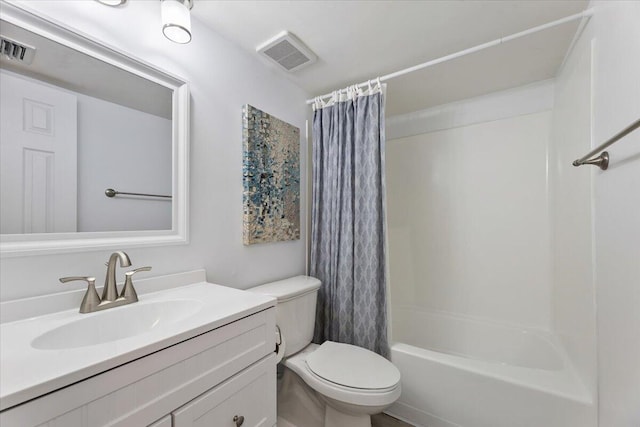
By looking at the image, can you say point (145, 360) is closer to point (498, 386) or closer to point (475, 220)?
point (498, 386)

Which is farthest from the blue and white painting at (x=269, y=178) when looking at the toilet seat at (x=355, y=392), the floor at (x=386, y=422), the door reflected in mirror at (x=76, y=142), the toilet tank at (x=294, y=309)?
the floor at (x=386, y=422)

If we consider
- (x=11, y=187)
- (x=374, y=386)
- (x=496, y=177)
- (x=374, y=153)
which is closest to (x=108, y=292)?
(x=11, y=187)

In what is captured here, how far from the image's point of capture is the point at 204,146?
53.1 inches

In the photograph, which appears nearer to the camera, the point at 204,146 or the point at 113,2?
the point at 113,2

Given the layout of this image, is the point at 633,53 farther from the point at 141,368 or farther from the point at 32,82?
the point at 32,82

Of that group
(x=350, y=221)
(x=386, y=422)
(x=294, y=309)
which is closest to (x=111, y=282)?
(x=294, y=309)

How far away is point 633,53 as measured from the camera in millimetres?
850

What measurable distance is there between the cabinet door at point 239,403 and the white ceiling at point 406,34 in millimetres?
1545

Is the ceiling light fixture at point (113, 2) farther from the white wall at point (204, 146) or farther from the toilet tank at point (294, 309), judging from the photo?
the toilet tank at point (294, 309)

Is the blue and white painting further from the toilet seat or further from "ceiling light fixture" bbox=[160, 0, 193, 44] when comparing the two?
the toilet seat

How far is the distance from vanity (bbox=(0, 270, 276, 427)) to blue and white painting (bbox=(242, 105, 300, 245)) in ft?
1.64

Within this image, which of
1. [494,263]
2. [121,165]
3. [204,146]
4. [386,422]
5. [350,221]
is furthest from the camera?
[494,263]

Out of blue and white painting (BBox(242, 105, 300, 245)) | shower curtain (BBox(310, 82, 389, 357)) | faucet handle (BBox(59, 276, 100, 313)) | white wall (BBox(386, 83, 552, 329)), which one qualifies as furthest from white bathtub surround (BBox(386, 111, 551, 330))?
faucet handle (BBox(59, 276, 100, 313))

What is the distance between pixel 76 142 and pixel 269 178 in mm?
894
